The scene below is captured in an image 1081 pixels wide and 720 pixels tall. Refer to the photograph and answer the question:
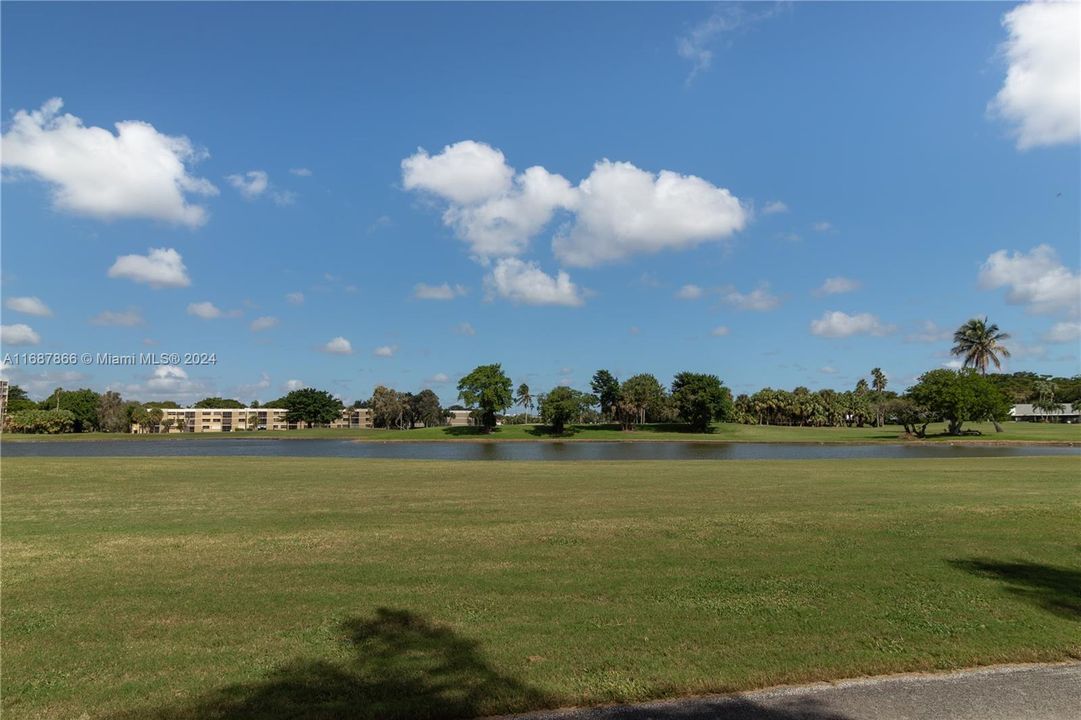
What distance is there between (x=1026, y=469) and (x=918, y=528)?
2159cm

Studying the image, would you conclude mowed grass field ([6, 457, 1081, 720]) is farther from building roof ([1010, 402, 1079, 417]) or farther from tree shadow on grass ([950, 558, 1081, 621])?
building roof ([1010, 402, 1079, 417])

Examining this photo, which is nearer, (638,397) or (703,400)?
(703,400)

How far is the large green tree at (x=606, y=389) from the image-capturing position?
14362 centimetres

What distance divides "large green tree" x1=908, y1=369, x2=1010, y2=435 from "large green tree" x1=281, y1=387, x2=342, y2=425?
155 metres

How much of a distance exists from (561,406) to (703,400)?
2738 cm

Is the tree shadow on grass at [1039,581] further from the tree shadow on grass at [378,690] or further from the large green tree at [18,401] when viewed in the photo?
the large green tree at [18,401]

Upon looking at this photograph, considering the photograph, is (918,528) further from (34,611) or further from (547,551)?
(34,611)

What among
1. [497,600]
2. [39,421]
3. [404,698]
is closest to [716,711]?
[404,698]

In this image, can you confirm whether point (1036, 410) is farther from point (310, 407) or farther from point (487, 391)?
point (310, 407)

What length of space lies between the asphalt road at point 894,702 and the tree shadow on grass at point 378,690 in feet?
2.15

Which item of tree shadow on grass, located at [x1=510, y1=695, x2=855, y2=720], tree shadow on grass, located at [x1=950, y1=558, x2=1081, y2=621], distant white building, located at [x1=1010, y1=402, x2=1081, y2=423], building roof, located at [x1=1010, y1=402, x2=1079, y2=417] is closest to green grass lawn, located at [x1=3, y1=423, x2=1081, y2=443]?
building roof, located at [x1=1010, y1=402, x2=1079, y2=417]

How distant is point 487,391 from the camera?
4943 inches

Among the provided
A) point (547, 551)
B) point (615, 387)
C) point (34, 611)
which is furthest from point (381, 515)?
point (615, 387)

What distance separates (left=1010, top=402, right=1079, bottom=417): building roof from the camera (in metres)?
154
